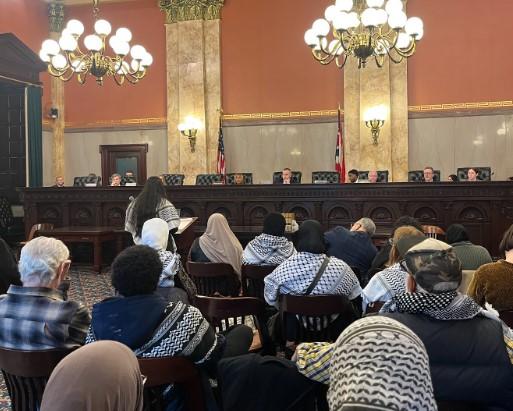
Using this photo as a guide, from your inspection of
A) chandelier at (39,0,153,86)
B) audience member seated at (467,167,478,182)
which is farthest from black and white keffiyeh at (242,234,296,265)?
audience member seated at (467,167,478,182)

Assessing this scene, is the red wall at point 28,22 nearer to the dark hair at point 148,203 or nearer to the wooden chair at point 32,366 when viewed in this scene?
the dark hair at point 148,203

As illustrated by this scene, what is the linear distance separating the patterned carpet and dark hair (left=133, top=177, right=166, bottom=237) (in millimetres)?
1622

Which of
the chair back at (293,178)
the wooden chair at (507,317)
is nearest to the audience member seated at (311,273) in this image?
the wooden chair at (507,317)

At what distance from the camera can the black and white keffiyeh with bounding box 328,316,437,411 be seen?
109 cm

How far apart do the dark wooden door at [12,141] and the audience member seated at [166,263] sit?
906 cm

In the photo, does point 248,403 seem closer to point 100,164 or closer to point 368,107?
point 368,107

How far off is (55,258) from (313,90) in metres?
9.51

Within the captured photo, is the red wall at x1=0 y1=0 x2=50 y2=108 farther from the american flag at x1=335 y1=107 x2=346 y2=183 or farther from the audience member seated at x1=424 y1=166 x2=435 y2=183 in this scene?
the audience member seated at x1=424 y1=166 x2=435 y2=183

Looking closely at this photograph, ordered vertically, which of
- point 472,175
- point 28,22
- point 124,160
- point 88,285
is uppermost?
point 28,22

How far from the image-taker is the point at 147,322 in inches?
80.5

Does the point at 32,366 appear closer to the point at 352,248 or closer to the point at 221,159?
the point at 352,248

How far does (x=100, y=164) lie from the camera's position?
1284 cm

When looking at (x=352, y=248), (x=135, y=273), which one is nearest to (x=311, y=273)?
(x=352, y=248)

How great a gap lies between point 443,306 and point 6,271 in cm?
277
